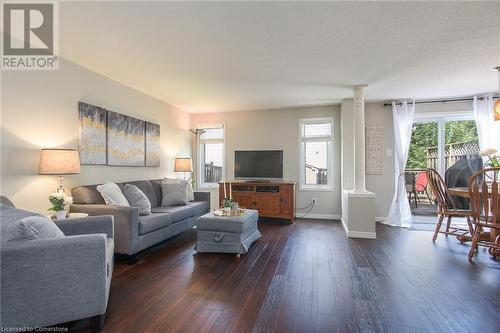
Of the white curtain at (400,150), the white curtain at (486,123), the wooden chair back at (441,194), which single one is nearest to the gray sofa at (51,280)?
the wooden chair back at (441,194)

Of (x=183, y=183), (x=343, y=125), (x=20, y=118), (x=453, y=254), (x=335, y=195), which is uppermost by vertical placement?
(x=343, y=125)

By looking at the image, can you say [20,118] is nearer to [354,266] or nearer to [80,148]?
[80,148]

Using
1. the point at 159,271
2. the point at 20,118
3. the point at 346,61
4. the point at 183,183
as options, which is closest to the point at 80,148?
the point at 20,118

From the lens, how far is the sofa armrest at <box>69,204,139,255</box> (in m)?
2.74

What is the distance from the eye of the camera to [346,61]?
303 cm

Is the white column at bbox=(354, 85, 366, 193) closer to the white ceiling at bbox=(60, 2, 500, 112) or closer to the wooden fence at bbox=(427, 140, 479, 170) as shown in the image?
the white ceiling at bbox=(60, 2, 500, 112)

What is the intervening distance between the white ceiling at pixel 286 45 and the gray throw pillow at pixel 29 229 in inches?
66.5

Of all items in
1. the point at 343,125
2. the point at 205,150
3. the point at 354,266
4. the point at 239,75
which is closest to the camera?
the point at 354,266

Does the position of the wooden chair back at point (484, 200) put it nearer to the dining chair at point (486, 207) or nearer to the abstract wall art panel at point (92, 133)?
the dining chair at point (486, 207)

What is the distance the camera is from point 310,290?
220 cm

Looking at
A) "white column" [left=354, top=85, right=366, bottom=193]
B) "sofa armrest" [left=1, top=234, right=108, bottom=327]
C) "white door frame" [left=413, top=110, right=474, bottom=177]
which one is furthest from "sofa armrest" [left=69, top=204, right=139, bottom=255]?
"white door frame" [left=413, top=110, right=474, bottom=177]

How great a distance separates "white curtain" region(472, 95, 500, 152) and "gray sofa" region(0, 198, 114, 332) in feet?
20.0

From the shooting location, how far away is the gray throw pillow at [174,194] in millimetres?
4035

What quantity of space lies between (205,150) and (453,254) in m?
5.02
